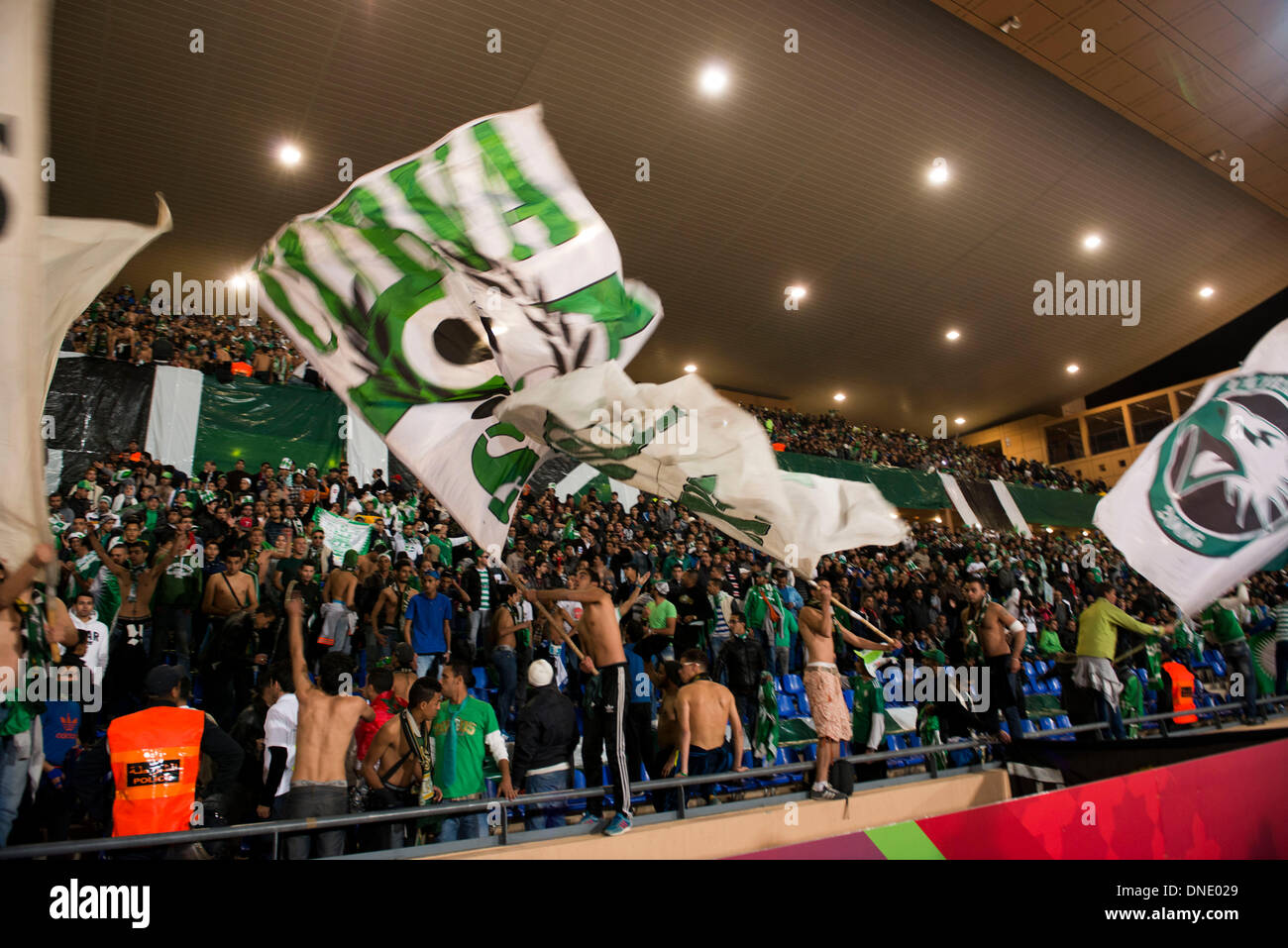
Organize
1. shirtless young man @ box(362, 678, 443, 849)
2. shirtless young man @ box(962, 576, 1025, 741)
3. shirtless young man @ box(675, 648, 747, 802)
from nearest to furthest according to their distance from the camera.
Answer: shirtless young man @ box(362, 678, 443, 849) → shirtless young man @ box(675, 648, 747, 802) → shirtless young man @ box(962, 576, 1025, 741)

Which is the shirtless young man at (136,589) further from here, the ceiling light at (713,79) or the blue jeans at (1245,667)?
the ceiling light at (713,79)

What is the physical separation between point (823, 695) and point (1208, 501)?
3.12 metres

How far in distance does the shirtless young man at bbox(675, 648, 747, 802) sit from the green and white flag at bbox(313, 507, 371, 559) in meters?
4.94

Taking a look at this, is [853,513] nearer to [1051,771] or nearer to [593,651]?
[593,651]

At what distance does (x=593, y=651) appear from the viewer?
486 centimetres

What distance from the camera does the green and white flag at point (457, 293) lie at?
166 inches

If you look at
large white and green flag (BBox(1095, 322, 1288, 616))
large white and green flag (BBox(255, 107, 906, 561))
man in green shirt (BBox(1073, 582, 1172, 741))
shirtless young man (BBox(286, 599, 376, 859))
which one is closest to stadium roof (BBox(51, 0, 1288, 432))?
large white and green flag (BBox(255, 107, 906, 561))

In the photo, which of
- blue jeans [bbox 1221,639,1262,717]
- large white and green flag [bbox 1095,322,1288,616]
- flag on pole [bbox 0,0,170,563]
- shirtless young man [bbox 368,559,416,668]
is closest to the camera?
flag on pole [bbox 0,0,170,563]

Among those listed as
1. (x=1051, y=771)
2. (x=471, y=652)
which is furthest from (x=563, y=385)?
(x=1051, y=771)

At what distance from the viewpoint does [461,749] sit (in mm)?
4738

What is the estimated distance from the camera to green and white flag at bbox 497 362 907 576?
12.1ft

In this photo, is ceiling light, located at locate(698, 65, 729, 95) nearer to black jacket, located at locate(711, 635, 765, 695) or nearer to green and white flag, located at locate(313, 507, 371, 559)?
green and white flag, located at locate(313, 507, 371, 559)

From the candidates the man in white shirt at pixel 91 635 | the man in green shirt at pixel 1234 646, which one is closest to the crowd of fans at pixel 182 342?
the man in white shirt at pixel 91 635

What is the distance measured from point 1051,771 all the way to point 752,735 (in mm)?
2424
